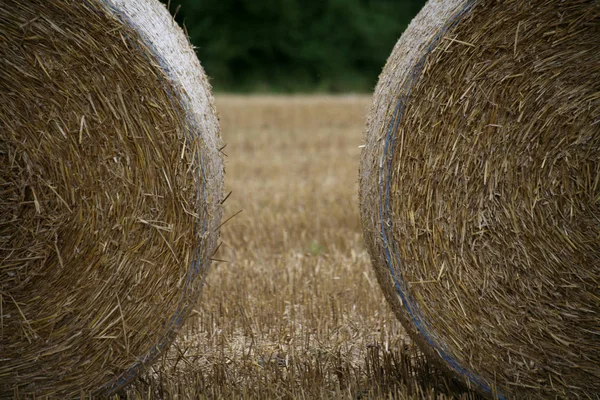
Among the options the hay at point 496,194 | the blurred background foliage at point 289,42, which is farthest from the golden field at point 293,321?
the blurred background foliage at point 289,42

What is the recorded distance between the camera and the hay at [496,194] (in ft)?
10.6

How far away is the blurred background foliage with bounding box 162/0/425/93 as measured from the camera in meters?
21.7

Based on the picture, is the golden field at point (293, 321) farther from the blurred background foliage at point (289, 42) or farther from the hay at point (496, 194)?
the blurred background foliage at point (289, 42)

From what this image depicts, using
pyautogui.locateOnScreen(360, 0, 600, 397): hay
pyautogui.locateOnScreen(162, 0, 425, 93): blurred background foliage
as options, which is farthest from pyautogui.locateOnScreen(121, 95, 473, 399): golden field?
pyautogui.locateOnScreen(162, 0, 425, 93): blurred background foliage

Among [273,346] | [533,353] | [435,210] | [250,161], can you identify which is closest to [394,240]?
[435,210]

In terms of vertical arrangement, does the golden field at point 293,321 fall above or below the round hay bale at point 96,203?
below

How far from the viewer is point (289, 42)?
910 inches

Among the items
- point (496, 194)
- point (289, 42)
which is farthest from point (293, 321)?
point (289, 42)

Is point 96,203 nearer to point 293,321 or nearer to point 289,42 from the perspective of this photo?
point 293,321

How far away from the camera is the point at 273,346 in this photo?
12.8 feet

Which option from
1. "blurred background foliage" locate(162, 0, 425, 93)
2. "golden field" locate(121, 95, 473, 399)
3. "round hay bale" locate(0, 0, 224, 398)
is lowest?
"golden field" locate(121, 95, 473, 399)

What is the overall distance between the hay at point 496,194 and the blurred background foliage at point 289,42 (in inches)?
680

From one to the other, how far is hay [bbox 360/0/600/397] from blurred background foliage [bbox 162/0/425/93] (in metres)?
17.3

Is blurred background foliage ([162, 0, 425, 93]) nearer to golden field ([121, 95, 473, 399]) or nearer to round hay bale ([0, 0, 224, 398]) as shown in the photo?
golden field ([121, 95, 473, 399])
